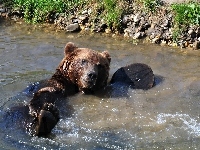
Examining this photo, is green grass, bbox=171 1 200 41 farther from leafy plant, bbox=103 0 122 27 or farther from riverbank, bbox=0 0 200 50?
leafy plant, bbox=103 0 122 27

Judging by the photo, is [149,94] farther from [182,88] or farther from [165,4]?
[165,4]

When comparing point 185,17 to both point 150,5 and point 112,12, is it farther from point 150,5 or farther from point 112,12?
point 112,12

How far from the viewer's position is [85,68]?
6508 millimetres

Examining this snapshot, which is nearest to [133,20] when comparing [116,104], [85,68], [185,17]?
[185,17]

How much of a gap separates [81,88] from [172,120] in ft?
4.41

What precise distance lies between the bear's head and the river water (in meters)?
0.21

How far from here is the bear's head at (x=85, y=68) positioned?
6426 mm

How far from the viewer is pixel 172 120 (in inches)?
239

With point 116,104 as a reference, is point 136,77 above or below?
above

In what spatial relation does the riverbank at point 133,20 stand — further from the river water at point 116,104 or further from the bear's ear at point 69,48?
the bear's ear at point 69,48

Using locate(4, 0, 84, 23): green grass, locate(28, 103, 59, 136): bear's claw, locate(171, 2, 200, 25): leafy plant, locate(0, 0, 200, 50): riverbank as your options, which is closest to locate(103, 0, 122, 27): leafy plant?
locate(0, 0, 200, 50): riverbank

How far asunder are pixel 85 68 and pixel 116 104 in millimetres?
651

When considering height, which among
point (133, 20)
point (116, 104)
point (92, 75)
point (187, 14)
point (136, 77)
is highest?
point (187, 14)

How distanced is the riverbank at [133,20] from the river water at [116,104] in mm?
326
